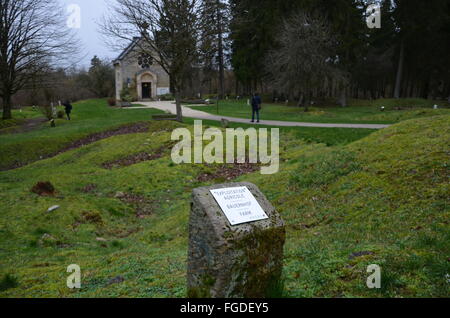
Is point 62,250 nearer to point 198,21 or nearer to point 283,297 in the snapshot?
point 283,297

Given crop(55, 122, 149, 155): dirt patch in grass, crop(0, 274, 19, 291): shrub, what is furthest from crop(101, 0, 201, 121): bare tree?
crop(0, 274, 19, 291): shrub

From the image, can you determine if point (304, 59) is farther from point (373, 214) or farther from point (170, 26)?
point (373, 214)

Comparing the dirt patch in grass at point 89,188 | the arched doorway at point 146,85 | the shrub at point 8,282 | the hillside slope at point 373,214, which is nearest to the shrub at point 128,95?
the arched doorway at point 146,85

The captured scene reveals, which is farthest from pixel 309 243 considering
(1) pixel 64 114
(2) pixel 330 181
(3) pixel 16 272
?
(1) pixel 64 114

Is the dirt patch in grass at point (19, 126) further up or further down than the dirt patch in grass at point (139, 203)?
further up

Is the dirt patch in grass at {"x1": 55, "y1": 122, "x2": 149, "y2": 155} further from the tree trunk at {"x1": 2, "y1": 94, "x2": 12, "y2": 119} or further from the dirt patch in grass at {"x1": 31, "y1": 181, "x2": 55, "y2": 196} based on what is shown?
the tree trunk at {"x1": 2, "y1": 94, "x2": 12, "y2": 119}

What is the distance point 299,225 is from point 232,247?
13.5ft

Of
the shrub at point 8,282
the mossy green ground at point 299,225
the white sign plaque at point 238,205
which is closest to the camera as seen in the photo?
the white sign plaque at point 238,205

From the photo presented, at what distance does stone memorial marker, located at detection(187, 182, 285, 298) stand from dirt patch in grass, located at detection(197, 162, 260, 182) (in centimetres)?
982

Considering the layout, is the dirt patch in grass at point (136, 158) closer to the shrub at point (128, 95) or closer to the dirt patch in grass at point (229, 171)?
the dirt patch in grass at point (229, 171)

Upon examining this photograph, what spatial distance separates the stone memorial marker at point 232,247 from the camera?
11.9ft

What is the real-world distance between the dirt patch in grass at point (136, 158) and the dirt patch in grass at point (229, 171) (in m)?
3.81

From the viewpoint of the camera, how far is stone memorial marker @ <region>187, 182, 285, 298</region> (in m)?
3.63

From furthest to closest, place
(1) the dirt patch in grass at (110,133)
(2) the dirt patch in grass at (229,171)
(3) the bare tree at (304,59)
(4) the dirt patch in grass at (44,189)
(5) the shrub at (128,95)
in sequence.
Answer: (5) the shrub at (128,95) → (3) the bare tree at (304,59) → (1) the dirt patch in grass at (110,133) → (2) the dirt patch in grass at (229,171) → (4) the dirt patch in grass at (44,189)
